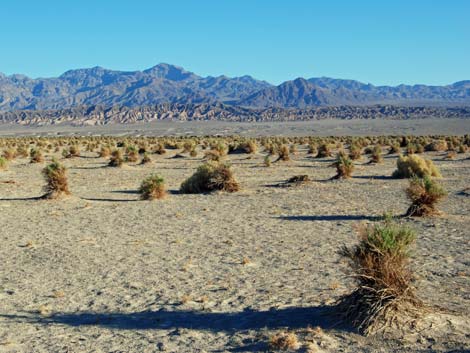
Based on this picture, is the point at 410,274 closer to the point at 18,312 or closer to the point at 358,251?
the point at 358,251

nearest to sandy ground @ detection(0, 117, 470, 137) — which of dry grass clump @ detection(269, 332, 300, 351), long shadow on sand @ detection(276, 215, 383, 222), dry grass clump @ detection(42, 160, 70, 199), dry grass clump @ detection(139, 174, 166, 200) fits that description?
dry grass clump @ detection(139, 174, 166, 200)

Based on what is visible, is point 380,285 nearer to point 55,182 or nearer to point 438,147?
point 55,182

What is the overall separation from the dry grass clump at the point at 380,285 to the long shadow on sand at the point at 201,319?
35cm

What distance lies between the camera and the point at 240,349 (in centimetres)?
736

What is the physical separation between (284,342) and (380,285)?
1548 millimetres

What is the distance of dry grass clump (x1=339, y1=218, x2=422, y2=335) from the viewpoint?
762cm

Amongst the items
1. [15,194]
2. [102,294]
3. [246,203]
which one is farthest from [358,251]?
[15,194]

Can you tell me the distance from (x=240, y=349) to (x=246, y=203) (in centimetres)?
1337

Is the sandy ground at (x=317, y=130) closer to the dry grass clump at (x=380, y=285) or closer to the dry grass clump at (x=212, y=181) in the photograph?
the dry grass clump at (x=212, y=181)

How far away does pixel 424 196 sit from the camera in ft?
55.2

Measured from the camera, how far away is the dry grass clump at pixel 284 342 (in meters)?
7.20

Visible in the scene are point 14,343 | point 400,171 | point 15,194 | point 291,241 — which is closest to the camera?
point 14,343

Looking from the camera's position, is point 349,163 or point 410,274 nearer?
point 410,274

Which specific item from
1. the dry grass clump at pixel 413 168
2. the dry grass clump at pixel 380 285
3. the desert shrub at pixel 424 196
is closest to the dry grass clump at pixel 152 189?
the desert shrub at pixel 424 196
